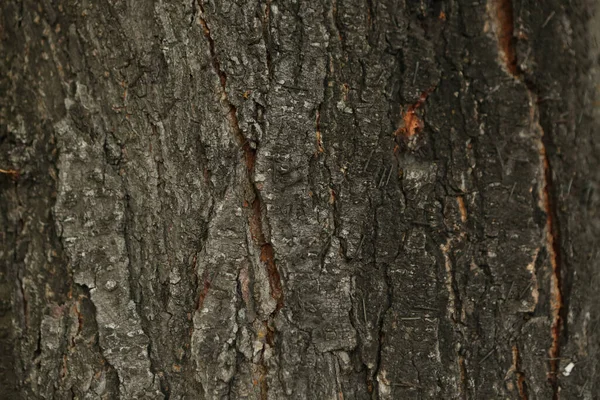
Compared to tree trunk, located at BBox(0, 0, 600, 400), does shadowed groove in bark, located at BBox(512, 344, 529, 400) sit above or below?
below

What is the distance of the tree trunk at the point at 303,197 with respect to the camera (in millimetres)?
1424

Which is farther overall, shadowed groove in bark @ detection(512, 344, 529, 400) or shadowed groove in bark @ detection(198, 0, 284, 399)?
shadowed groove in bark @ detection(512, 344, 529, 400)

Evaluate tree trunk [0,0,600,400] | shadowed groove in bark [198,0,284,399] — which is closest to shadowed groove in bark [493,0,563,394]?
tree trunk [0,0,600,400]

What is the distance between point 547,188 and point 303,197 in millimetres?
677

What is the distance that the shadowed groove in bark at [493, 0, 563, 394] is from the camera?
58.5 inches

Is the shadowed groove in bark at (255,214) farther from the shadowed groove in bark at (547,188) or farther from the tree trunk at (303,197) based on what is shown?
the shadowed groove in bark at (547,188)

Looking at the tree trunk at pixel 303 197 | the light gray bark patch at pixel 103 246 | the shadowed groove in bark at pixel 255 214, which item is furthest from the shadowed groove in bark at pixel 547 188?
the light gray bark patch at pixel 103 246

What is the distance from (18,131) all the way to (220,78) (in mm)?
631

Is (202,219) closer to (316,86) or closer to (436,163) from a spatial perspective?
(316,86)

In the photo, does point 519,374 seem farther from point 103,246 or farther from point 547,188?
point 103,246

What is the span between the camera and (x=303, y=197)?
1.43 meters

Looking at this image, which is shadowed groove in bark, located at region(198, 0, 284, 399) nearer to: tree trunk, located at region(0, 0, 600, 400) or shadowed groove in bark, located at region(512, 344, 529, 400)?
tree trunk, located at region(0, 0, 600, 400)

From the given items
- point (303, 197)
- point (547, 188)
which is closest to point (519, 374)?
point (547, 188)

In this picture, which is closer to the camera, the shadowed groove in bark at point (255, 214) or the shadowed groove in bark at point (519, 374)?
the shadowed groove in bark at point (255, 214)
